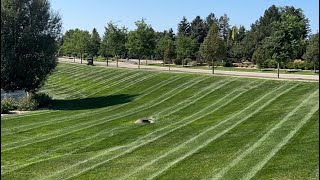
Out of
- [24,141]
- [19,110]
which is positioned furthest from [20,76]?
[24,141]

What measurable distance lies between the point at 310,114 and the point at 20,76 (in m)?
23.9

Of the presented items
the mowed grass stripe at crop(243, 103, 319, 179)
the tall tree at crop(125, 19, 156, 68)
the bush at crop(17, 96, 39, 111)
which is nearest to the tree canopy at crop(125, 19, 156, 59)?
the tall tree at crop(125, 19, 156, 68)

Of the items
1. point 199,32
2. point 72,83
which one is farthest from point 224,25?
point 72,83

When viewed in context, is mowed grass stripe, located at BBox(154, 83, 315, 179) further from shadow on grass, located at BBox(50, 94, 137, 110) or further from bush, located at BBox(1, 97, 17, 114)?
bush, located at BBox(1, 97, 17, 114)

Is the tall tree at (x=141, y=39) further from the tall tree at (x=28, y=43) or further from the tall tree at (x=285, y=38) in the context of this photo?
the tall tree at (x=285, y=38)

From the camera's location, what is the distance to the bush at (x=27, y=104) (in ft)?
103

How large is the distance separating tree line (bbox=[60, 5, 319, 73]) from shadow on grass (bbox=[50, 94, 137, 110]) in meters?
12.1

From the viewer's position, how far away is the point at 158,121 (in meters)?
23.4

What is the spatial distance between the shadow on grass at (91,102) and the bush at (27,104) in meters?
1.58

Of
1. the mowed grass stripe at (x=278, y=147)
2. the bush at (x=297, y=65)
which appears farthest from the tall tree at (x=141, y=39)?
the mowed grass stripe at (x=278, y=147)

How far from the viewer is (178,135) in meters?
18.7

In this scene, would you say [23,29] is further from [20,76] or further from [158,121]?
[158,121]

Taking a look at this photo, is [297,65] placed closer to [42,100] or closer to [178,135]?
[42,100]

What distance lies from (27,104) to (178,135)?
17.5 meters
